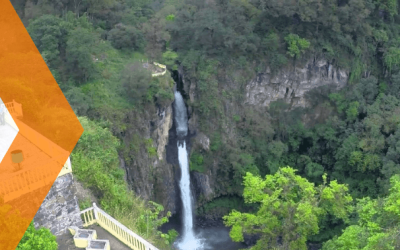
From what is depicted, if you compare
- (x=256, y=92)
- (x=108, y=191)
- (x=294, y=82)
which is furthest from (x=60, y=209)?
(x=294, y=82)

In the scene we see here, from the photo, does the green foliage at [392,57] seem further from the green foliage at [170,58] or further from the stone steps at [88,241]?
the stone steps at [88,241]

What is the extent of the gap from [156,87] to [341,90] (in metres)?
17.2

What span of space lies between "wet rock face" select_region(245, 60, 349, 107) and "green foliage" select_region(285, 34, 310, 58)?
1.95 meters

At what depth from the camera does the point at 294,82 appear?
33000 millimetres

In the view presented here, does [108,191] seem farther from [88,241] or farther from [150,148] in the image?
[150,148]

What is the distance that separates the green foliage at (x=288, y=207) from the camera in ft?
54.7

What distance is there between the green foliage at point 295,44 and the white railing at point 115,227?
23310 mm

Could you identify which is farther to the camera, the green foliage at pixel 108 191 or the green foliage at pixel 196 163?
the green foliage at pixel 196 163

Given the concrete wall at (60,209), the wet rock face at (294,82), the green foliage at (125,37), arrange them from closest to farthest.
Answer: the concrete wall at (60,209)
the green foliage at (125,37)
the wet rock face at (294,82)

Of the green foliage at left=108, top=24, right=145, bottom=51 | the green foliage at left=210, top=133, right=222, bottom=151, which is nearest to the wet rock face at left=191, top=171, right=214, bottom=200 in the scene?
the green foliage at left=210, top=133, right=222, bottom=151

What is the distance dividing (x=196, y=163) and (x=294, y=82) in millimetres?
11615

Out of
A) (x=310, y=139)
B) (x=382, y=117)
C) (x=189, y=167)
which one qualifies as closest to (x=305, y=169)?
(x=310, y=139)

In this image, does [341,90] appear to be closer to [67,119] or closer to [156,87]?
[156,87]

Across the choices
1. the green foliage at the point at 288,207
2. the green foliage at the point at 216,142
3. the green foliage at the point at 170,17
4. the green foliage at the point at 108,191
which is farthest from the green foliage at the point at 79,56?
the green foliage at the point at 288,207
